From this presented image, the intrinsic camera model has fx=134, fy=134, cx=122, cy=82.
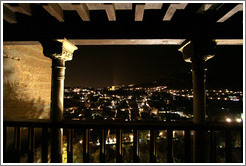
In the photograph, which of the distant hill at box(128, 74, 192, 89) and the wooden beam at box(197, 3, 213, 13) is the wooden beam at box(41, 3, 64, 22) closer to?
the wooden beam at box(197, 3, 213, 13)

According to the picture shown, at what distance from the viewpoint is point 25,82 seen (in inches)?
186

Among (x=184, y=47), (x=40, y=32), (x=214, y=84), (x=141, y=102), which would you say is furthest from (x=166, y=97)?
(x=40, y=32)

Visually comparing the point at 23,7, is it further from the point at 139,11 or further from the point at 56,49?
the point at 139,11

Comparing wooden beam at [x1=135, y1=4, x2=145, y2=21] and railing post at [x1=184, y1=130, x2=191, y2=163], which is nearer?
wooden beam at [x1=135, y1=4, x2=145, y2=21]

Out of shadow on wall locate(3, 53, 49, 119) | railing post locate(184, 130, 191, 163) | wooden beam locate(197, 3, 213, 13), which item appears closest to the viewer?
wooden beam locate(197, 3, 213, 13)

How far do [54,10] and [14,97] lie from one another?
11.4ft

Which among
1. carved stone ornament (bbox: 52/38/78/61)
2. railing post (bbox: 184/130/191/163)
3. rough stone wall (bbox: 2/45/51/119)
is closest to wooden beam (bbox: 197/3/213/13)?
railing post (bbox: 184/130/191/163)

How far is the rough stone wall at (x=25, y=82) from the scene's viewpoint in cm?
413

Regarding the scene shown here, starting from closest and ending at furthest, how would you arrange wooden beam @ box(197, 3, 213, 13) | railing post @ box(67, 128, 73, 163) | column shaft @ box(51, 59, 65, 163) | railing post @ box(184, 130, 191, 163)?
1. wooden beam @ box(197, 3, 213, 13)
2. railing post @ box(184, 130, 191, 163)
3. railing post @ box(67, 128, 73, 163)
4. column shaft @ box(51, 59, 65, 163)

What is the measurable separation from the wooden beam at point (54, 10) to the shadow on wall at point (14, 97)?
2691 millimetres

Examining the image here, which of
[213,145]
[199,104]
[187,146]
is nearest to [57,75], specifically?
[187,146]

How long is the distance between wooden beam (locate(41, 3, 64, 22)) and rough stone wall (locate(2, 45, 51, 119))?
2.64 meters

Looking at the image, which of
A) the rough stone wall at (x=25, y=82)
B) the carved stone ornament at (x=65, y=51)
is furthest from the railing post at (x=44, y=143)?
the rough stone wall at (x=25, y=82)

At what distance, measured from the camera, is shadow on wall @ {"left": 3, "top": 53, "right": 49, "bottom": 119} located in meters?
4.06
